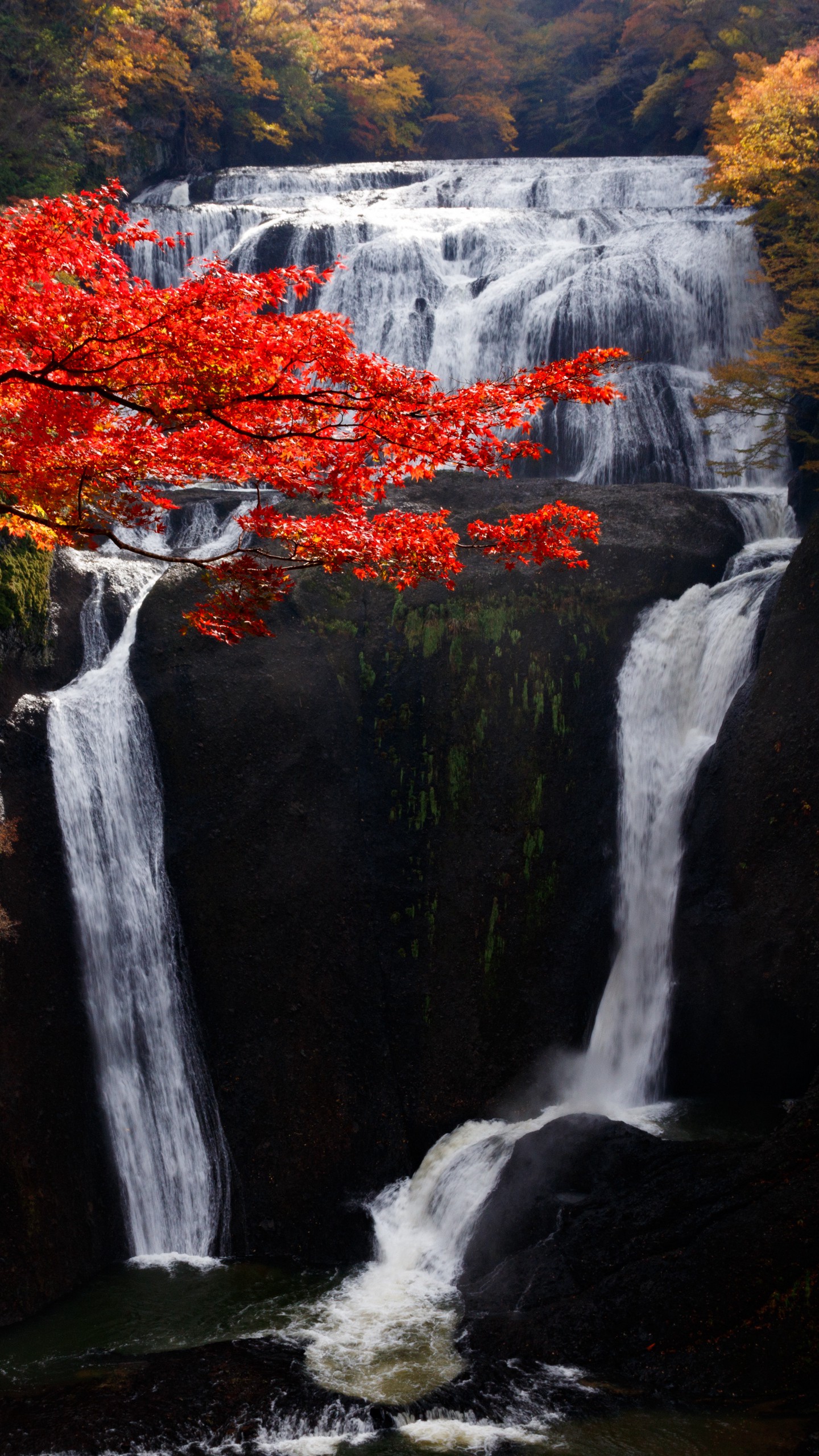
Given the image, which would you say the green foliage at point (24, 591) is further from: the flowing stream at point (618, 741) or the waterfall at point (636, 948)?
the waterfall at point (636, 948)

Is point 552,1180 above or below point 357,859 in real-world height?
below

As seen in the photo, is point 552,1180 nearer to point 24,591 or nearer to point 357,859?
point 357,859

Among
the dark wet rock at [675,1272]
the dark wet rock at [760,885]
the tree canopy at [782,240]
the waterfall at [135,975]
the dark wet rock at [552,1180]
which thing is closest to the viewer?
the dark wet rock at [675,1272]

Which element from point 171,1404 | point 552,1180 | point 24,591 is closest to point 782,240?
point 24,591

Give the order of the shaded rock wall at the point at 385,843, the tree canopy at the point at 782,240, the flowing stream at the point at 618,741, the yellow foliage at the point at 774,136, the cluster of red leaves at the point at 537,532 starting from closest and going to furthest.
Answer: the cluster of red leaves at the point at 537,532
the flowing stream at the point at 618,741
the shaded rock wall at the point at 385,843
the tree canopy at the point at 782,240
the yellow foliage at the point at 774,136

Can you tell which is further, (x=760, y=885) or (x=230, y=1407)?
(x=760, y=885)

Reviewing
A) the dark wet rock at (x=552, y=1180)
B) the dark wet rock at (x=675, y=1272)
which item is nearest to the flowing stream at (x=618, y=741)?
the dark wet rock at (x=552, y=1180)

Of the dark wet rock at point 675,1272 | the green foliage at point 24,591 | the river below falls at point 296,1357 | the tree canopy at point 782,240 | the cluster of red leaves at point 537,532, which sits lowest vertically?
the river below falls at point 296,1357

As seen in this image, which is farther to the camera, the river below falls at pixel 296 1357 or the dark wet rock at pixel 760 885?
the dark wet rock at pixel 760 885

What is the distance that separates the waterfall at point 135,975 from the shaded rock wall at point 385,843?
0.77 ft

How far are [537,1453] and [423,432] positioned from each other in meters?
7.30

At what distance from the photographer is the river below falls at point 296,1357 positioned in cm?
606

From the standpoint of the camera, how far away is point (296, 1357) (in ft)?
24.6

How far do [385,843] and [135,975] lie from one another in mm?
3237
